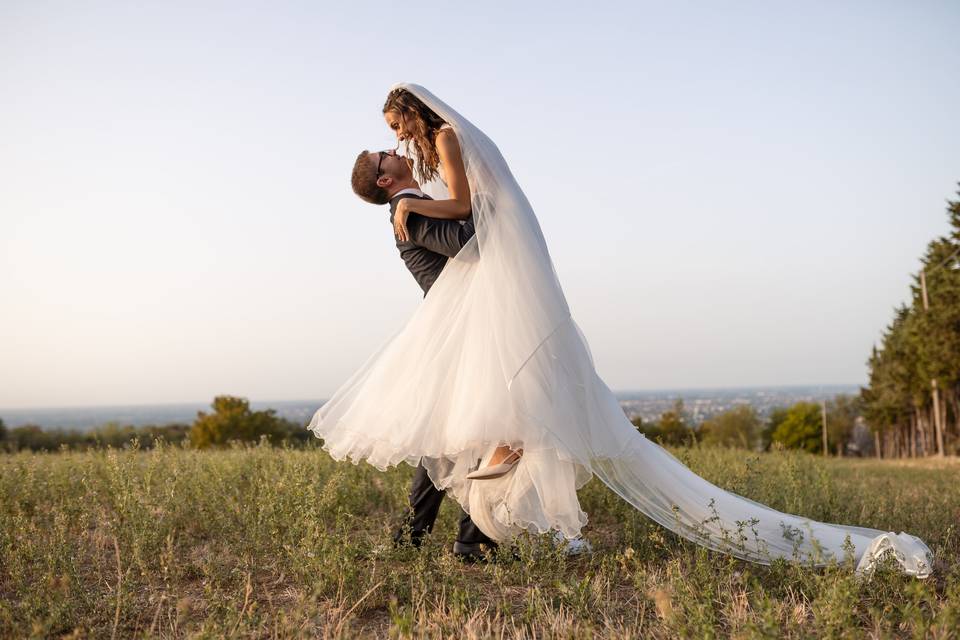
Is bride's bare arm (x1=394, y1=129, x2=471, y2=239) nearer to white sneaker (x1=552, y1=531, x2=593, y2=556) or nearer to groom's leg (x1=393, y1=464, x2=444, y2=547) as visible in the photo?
groom's leg (x1=393, y1=464, x2=444, y2=547)

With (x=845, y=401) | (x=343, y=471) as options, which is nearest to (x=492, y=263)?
(x=343, y=471)

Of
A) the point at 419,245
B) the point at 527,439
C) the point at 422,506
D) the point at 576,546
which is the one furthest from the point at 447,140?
the point at 576,546

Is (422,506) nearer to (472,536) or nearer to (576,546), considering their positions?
(472,536)

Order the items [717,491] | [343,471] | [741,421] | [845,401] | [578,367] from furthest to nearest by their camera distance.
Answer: [845,401] < [741,421] < [343,471] < [717,491] < [578,367]

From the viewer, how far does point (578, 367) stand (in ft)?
13.8

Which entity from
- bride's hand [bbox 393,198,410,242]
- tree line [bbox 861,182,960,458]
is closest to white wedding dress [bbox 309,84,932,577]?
bride's hand [bbox 393,198,410,242]

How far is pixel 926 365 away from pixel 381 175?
38.3 metres

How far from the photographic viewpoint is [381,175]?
4695 millimetres

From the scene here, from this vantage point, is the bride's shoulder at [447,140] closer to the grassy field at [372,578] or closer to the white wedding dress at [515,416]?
the white wedding dress at [515,416]

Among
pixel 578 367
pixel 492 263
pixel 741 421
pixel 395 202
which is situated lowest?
pixel 741 421

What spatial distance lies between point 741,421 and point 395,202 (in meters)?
62.6

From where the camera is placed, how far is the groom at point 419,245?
4395 mm

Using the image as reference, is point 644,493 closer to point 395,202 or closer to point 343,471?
point 395,202

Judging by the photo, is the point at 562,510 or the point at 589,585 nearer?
the point at 589,585
